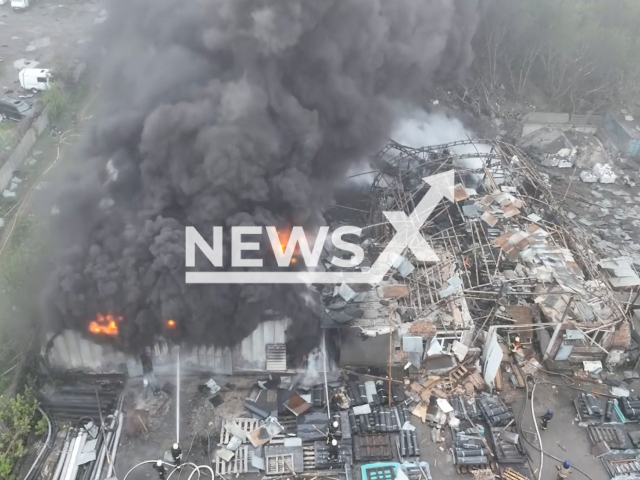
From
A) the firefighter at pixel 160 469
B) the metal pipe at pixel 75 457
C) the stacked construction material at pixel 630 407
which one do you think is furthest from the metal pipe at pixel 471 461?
the metal pipe at pixel 75 457

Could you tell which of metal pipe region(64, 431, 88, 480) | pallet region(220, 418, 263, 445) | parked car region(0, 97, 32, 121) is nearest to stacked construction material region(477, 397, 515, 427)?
pallet region(220, 418, 263, 445)

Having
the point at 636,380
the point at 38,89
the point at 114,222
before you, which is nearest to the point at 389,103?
the point at 114,222

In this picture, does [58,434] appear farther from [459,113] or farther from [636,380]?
[459,113]

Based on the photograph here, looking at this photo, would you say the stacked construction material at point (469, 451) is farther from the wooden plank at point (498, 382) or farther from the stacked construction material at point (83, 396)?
the stacked construction material at point (83, 396)

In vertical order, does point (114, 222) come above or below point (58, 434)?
above

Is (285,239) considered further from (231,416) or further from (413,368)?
(413,368)

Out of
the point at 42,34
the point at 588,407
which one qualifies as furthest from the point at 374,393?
the point at 42,34
